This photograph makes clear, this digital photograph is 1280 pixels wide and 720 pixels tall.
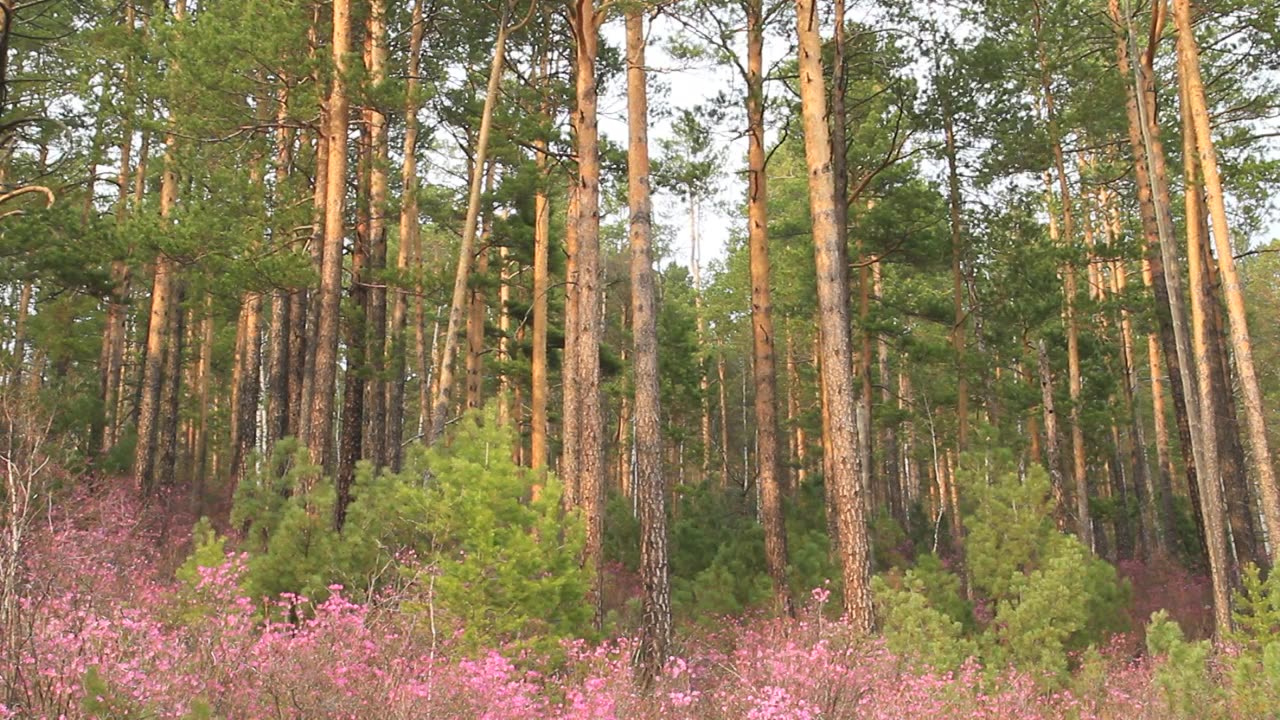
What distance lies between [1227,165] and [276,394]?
17.1 meters

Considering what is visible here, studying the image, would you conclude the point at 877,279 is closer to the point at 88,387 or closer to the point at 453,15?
the point at 453,15

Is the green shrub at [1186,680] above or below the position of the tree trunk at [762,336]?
below

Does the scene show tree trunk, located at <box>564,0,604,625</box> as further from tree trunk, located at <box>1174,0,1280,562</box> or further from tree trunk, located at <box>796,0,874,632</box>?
tree trunk, located at <box>1174,0,1280,562</box>

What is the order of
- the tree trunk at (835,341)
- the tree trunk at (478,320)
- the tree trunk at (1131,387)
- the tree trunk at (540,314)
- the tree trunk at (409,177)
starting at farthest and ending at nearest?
1. the tree trunk at (1131,387)
2. the tree trunk at (478,320)
3. the tree trunk at (540,314)
4. the tree trunk at (409,177)
5. the tree trunk at (835,341)

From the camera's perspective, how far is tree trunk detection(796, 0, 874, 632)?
8.23 m

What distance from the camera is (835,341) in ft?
28.1

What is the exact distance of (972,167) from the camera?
56.6ft

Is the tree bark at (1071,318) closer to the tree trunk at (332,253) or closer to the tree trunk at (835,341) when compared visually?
the tree trunk at (835,341)

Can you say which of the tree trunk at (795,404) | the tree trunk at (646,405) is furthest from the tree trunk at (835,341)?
the tree trunk at (795,404)

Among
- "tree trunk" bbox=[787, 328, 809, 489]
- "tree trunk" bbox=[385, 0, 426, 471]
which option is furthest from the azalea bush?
"tree trunk" bbox=[787, 328, 809, 489]

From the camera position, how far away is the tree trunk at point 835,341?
8227 mm

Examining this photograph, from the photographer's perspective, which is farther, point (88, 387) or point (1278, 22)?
point (88, 387)

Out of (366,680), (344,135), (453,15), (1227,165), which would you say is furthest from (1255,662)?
(453,15)

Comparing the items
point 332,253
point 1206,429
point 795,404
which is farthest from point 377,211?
point 795,404
